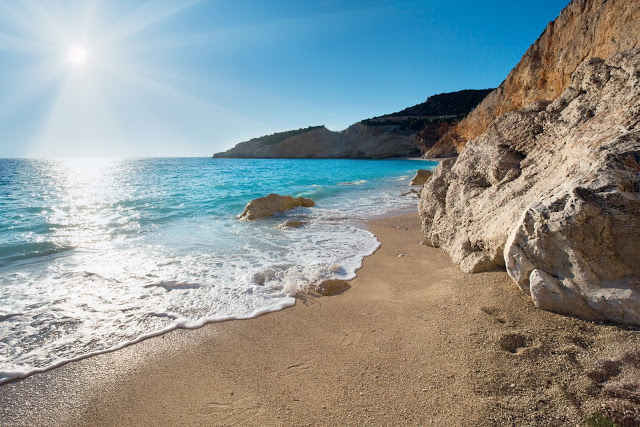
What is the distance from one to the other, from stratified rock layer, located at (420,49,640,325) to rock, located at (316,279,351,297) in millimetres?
1520

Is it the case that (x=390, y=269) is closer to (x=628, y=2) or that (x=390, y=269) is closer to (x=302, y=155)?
(x=628, y=2)

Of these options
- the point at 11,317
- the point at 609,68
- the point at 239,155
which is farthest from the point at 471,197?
the point at 239,155

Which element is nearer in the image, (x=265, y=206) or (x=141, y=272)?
(x=141, y=272)

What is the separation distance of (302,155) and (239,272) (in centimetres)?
7654

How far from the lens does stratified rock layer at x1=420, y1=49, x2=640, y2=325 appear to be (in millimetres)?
2457

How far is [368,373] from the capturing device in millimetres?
2400

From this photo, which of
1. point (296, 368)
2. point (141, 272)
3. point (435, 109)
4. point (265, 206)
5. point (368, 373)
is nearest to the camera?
point (368, 373)

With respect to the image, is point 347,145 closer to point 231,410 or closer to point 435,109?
point 435,109

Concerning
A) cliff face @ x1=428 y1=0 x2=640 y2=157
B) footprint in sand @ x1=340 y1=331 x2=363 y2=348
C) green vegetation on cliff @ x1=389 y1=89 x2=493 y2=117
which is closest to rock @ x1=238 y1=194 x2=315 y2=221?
footprint in sand @ x1=340 y1=331 x2=363 y2=348

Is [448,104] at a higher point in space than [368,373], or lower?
higher

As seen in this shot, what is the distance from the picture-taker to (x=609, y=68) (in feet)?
11.9

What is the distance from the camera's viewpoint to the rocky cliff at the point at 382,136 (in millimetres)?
62000

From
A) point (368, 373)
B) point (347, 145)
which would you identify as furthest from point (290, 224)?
point (347, 145)

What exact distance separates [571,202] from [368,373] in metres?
2.08
